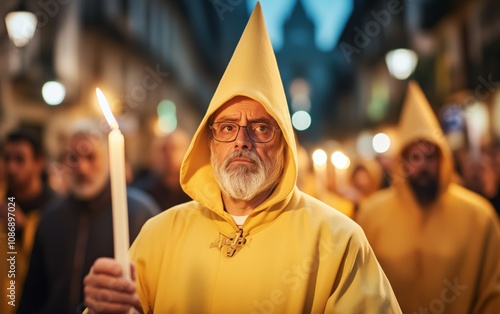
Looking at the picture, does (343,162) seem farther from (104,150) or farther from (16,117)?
(16,117)

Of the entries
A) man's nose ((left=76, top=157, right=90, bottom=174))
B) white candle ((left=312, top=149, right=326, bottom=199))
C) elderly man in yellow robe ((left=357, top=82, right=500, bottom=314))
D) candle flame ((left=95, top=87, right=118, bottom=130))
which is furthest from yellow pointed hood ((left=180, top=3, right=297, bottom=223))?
white candle ((left=312, top=149, right=326, bottom=199))

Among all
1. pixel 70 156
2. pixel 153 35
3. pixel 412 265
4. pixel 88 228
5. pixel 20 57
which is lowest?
pixel 412 265

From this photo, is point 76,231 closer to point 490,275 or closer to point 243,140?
point 243,140

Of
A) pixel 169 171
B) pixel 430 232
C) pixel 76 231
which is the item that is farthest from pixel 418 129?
pixel 76 231

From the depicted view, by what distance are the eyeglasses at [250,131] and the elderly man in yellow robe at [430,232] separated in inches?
87.0

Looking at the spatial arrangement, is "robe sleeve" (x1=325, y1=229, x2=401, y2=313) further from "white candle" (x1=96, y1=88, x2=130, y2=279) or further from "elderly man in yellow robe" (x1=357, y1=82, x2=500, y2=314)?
"elderly man in yellow robe" (x1=357, y1=82, x2=500, y2=314)

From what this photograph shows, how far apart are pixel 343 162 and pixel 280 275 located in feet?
16.7

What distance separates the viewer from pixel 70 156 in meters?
5.31

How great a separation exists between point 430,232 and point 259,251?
287cm

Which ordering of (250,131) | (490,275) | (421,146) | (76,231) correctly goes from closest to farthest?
(250,131) < (490,275) < (76,231) < (421,146)

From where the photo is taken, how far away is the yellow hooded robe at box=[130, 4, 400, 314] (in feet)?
9.12

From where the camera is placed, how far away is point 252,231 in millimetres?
2980

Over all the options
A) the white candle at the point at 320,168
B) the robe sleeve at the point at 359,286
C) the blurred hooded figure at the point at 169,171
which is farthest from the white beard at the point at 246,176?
the blurred hooded figure at the point at 169,171

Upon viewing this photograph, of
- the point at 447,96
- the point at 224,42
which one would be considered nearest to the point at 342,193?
the point at 447,96
